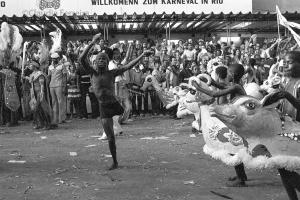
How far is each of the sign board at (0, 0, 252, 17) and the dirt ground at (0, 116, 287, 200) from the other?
8.24 m

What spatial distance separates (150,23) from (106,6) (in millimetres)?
1897

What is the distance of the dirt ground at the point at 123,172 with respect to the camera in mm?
6121

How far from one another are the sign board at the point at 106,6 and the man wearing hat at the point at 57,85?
4676mm

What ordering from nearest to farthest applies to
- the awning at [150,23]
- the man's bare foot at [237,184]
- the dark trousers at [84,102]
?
the man's bare foot at [237,184] < the dark trousers at [84,102] < the awning at [150,23]

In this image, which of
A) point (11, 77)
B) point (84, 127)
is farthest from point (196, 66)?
point (11, 77)

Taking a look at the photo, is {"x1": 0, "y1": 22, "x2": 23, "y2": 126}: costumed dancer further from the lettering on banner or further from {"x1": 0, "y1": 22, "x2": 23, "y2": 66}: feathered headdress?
the lettering on banner

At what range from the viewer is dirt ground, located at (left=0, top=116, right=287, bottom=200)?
6.12 metres

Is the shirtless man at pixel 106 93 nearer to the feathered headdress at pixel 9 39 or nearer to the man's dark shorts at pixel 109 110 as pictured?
the man's dark shorts at pixel 109 110

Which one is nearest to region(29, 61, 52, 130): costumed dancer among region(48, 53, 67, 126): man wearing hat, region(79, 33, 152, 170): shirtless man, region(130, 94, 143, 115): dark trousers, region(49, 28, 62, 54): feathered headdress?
region(48, 53, 67, 126): man wearing hat

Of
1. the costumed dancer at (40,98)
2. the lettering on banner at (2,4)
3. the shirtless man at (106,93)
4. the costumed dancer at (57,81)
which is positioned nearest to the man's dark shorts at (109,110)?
the shirtless man at (106,93)

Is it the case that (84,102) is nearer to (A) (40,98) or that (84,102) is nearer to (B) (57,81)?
(B) (57,81)

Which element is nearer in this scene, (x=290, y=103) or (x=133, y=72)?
(x=290, y=103)

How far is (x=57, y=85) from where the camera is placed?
553 inches

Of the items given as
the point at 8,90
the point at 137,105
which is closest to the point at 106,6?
the point at 137,105
